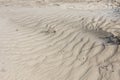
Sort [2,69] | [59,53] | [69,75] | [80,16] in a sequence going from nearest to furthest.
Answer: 1. [69,75]
2. [2,69]
3. [59,53]
4. [80,16]

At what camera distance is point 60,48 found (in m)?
5.71

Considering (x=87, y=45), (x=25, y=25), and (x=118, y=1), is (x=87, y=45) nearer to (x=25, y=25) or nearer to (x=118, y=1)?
(x=25, y=25)

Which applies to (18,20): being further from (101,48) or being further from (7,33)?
(101,48)

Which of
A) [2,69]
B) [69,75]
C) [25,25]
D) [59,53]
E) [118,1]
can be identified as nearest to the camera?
[69,75]

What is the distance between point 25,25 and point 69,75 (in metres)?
3.47

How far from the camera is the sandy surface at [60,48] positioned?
4.75 m

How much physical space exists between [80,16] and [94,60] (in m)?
3.62

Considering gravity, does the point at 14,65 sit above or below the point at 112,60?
below

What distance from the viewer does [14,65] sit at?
524 centimetres

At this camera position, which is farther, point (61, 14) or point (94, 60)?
point (61, 14)

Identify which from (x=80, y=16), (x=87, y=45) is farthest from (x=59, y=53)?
(x=80, y=16)

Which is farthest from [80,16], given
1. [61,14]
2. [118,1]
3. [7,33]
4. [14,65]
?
[118,1]

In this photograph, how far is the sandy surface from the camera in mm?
4754

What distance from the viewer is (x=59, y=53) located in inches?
216
